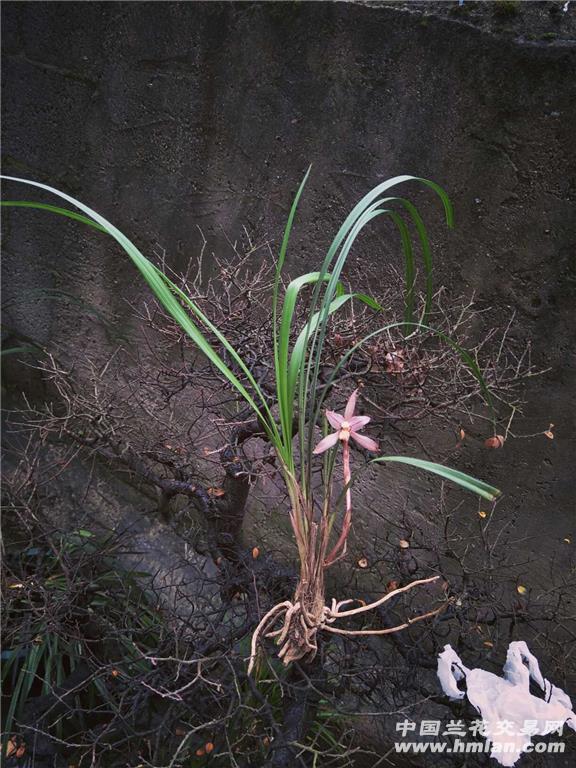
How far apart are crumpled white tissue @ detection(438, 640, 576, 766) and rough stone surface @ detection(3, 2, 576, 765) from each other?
1.18ft

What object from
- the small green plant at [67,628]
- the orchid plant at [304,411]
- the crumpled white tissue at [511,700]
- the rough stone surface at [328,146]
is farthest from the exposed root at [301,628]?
the rough stone surface at [328,146]

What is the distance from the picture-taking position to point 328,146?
145 cm

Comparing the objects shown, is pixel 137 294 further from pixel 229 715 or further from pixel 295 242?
pixel 229 715

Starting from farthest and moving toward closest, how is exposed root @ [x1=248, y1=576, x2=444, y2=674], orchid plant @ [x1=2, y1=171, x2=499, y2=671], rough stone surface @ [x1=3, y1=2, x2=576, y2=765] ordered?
1. rough stone surface @ [x1=3, y1=2, x2=576, y2=765]
2. exposed root @ [x1=248, y1=576, x2=444, y2=674]
3. orchid plant @ [x1=2, y1=171, x2=499, y2=671]

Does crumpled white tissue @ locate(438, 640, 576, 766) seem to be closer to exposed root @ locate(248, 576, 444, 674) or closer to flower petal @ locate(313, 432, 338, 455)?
exposed root @ locate(248, 576, 444, 674)

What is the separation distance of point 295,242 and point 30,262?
91 cm

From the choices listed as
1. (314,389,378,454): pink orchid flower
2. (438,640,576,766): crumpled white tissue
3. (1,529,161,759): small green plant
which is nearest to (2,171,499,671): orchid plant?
(314,389,378,454): pink orchid flower

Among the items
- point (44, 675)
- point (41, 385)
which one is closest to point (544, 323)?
point (44, 675)

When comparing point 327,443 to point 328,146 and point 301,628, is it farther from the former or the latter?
point 328,146

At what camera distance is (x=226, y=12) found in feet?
4.91

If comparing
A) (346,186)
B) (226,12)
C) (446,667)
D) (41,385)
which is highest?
(226,12)

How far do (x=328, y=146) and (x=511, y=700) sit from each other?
113 centimetres

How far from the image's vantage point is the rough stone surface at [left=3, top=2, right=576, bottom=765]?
4.19ft

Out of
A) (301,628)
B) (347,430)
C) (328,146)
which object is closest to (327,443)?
(347,430)
